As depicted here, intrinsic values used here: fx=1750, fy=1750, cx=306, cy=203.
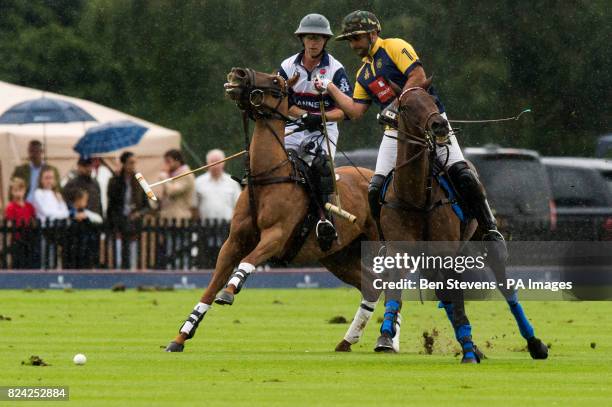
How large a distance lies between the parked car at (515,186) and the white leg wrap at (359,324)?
32.0ft

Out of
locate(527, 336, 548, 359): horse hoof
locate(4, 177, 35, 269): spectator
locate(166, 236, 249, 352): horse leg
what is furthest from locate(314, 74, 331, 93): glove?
locate(4, 177, 35, 269): spectator

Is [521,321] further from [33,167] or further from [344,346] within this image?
[33,167]

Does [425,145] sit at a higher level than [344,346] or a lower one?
higher

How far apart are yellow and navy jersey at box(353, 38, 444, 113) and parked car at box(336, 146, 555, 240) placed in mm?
10634

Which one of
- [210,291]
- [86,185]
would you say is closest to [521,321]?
[210,291]

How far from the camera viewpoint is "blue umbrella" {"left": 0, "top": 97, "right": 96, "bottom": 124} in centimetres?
2578

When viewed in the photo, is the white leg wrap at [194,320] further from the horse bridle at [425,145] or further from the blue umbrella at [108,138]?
the blue umbrella at [108,138]

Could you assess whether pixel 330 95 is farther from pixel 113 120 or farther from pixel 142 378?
pixel 113 120

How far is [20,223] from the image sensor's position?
24.8 meters

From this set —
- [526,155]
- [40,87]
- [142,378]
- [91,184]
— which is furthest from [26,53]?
[142,378]

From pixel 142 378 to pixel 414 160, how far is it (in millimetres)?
2668

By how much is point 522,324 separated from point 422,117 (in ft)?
6.13

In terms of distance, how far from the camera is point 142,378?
11.0 metres

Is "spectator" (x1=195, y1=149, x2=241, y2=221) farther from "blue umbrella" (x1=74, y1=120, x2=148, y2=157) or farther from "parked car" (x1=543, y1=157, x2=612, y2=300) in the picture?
"parked car" (x1=543, y1=157, x2=612, y2=300)
